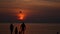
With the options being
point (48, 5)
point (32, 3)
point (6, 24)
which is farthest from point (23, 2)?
point (6, 24)

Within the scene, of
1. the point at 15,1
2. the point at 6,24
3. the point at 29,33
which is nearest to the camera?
the point at 15,1

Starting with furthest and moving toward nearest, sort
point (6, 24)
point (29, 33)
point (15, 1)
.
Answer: point (29, 33)
point (6, 24)
point (15, 1)

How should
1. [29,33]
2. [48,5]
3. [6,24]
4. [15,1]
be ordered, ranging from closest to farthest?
[15,1] → [48,5] → [6,24] → [29,33]

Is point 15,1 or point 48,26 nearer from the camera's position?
point 15,1

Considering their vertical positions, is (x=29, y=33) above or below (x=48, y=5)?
below

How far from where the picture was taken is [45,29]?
29.8 ft

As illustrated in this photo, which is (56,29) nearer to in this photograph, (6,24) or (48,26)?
(48,26)

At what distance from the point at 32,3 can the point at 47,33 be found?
350 centimetres

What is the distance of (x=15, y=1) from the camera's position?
5.52 metres

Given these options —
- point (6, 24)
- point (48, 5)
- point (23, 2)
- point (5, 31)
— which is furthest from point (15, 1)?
point (5, 31)

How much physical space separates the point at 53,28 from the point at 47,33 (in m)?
0.26

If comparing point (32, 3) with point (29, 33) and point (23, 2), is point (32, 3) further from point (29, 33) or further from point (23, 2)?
point (29, 33)

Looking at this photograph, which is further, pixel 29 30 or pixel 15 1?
pixel 29 30

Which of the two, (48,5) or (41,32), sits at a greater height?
(48,5)
